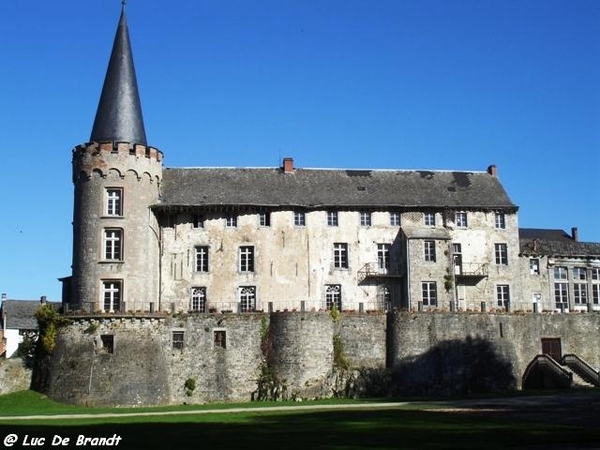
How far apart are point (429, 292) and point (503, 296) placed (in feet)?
20.3

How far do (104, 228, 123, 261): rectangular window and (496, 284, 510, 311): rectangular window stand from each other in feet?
85.8

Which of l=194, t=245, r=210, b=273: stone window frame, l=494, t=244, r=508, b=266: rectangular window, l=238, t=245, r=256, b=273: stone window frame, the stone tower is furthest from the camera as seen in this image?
l=494, t=244, r=508, b=266: rectangular window

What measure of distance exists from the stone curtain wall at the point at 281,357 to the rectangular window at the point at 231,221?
8077 mm

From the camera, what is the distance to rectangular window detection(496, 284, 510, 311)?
57812mm

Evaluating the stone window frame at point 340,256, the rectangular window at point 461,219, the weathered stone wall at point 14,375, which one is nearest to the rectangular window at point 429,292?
the rectangular window at point 461,219

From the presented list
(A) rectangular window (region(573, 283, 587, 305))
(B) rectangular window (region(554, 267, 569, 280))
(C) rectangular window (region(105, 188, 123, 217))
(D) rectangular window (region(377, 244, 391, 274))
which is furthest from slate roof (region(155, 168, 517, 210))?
(A) rectangular window (region(573, 283, 587, 305))

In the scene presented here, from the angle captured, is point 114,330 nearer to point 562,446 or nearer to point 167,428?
point 167,428

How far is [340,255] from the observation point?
5597 centimetres

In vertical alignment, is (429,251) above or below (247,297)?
above

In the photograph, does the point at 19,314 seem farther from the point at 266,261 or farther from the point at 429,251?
the point at 429,251

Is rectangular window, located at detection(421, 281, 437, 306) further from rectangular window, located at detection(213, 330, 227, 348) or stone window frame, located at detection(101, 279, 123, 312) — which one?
stone window frame, located at detection(101, 279, 123, 312)

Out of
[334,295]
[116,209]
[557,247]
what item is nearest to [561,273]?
[557,247]

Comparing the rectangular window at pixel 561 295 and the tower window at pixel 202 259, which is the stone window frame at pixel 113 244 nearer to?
the tower window at pixel 202 259

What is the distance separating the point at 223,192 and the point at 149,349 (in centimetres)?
1321
